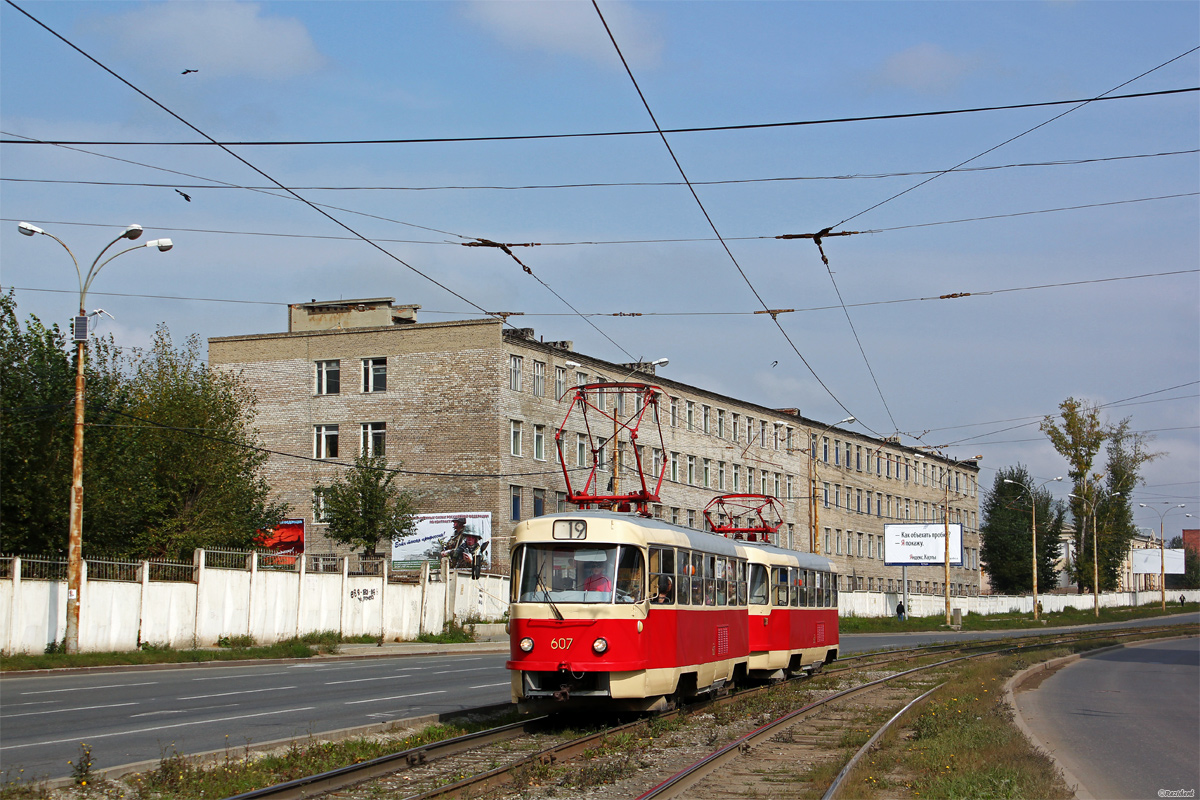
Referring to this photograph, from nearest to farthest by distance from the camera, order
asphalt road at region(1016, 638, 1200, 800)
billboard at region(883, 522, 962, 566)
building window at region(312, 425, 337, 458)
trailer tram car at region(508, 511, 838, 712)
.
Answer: asphalt road at region(1016, 638, 1200, 800), trailer tram car at region(508, 511, 838, 712), building window at region(312, 425, 337, 458), billboard at region(883, 522, 962, 566)

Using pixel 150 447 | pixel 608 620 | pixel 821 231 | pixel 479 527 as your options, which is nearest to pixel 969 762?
pixel 608 620

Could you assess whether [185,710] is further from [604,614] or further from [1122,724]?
[1122,724]

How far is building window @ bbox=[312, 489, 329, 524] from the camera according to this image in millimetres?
49250

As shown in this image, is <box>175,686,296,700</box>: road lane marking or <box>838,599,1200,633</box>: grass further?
<box>838,599,1200,633</box>: grass

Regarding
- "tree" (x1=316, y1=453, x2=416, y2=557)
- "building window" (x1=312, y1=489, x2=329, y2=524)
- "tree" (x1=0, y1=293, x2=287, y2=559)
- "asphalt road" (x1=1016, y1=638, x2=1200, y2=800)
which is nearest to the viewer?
"asphalt road" (x1=1016, y1=638, x2=1200, y2=800)

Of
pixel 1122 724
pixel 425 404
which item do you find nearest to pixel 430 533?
pixel 425 404

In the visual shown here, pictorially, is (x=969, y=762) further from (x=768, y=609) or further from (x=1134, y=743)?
(x=768, y=609)

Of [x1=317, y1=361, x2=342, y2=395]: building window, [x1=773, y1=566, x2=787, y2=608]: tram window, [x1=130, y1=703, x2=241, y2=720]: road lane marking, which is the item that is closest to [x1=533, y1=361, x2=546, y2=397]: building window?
[x1=317, y1=361, x2=342, y2=395]: building window

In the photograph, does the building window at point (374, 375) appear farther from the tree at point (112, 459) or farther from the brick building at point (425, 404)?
the tree at point (112, 459)

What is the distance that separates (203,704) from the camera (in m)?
19.6

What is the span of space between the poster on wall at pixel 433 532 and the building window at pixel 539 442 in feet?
15.3

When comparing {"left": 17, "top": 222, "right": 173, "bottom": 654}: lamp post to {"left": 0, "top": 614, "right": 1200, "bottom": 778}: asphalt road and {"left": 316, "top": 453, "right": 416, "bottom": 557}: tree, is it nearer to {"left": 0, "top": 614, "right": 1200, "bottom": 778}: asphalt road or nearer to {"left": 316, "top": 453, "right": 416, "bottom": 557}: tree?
{"left": 0, "top": 614, "right": 1200, "bottom": 778}: asphalt road

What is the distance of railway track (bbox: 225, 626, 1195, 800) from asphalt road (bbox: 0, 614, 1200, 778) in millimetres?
2185

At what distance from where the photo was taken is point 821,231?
69.8 ft
